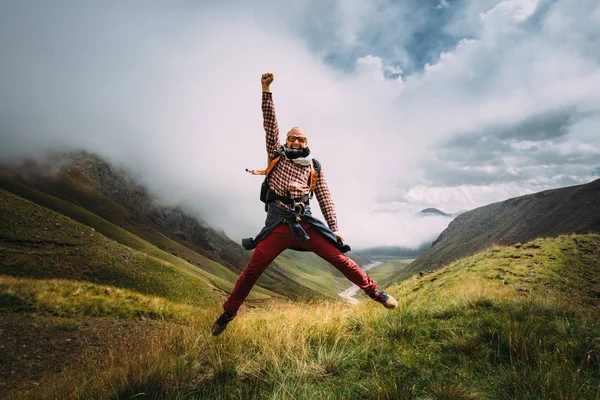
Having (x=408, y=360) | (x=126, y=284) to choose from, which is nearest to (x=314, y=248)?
(x=408, y=360)

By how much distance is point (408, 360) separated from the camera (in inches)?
130

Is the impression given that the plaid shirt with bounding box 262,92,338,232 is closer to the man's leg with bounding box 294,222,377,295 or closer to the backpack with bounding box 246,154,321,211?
the backpack with bounding box 246,154,321,211

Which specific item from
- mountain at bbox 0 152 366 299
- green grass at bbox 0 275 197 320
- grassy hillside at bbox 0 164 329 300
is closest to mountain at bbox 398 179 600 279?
green grass at bbox 0 275 197 320

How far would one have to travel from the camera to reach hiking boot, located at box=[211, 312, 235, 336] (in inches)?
172

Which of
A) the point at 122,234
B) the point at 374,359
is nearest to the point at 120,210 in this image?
the point at 122,234

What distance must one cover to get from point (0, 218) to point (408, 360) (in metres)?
58.8

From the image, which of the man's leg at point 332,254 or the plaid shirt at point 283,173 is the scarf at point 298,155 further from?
the man's leg at point 332,254

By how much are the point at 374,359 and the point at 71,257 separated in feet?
170

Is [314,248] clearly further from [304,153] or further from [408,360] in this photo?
[408,360]

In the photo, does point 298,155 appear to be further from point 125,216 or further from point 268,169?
point 125,216

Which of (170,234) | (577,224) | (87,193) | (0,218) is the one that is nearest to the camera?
(0,218)

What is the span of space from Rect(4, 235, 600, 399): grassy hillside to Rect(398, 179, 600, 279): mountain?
85.9 meters

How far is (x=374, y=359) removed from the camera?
3.48 meters

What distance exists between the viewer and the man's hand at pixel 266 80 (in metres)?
4.75
